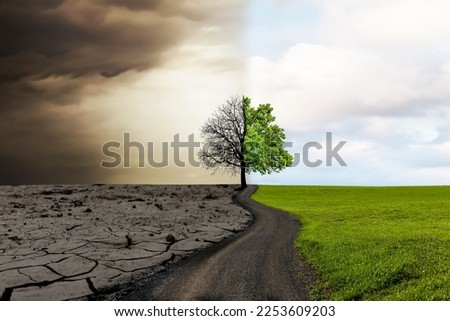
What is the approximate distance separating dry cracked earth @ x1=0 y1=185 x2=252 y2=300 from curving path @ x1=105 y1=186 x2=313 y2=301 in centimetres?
73

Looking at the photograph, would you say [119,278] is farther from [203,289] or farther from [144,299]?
[203,289]

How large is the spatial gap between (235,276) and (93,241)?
657cm

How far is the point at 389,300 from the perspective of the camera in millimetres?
9336

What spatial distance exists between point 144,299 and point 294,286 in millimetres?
3665

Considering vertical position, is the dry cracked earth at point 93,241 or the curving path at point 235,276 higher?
the dry cracked earth at point 93,241

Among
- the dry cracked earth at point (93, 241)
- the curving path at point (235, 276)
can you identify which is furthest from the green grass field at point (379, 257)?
the dry cracked earth at point (93, 241)

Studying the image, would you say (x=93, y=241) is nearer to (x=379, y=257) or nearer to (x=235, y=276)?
(x=235, y=276)

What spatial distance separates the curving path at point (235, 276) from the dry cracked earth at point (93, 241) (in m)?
0.73

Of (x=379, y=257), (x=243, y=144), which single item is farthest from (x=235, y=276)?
(x=243, y=144)

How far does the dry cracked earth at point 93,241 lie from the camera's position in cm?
1120

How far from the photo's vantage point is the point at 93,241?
619 inches

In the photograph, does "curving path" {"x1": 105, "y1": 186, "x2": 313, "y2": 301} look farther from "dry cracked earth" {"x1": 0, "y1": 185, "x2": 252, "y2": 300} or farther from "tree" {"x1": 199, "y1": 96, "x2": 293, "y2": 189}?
"tree" {"x1": 199, "y1": 96, "x2": 293, "y2": 189}

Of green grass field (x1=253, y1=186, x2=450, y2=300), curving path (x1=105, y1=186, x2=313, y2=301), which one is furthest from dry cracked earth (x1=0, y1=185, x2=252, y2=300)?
green grass field (x1=253, y1=186, x2=450, y2=300)

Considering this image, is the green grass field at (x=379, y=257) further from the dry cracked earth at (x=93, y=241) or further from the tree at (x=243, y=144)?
the tree at (x=243, y=144)
